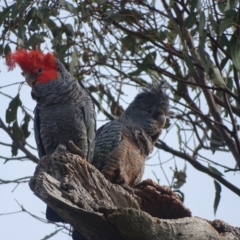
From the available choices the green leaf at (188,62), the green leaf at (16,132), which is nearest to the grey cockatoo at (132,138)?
the green leaf at (188,62)

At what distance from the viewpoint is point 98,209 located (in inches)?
118

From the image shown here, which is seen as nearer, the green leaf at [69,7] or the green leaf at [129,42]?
the green leaf at [69,7]

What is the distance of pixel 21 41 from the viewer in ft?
16.1

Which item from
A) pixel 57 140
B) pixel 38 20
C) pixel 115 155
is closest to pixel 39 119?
pixel 57 140

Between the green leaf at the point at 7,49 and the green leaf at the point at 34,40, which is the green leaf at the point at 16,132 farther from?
the green leaf at the point at 34,40

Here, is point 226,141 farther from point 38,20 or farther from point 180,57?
point 38,20

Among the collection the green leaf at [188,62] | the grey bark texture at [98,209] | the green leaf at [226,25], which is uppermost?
the green leaf at [188,62]

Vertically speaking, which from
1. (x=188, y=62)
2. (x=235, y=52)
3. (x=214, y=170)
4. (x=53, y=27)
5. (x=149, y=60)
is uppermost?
(x=53, y=27)

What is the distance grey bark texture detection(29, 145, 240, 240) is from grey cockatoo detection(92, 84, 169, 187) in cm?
94

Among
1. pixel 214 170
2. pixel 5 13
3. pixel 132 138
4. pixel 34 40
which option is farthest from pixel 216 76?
pixel 5 13

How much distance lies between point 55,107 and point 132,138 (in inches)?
23.8

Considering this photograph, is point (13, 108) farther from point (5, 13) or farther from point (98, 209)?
point (98, 209)

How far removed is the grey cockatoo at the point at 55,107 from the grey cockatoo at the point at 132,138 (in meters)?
0.18

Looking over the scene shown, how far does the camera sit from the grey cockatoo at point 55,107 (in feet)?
14.3
